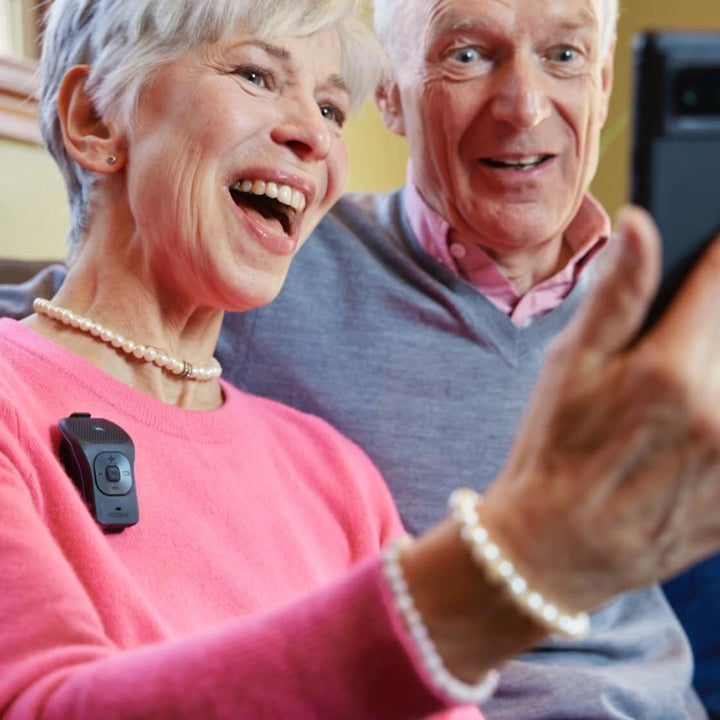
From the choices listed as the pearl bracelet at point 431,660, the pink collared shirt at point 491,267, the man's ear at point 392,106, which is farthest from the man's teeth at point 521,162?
the pearl bracelet at point 431,660

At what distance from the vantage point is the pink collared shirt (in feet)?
5.43

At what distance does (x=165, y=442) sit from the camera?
46.1 inches

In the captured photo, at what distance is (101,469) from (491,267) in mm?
793

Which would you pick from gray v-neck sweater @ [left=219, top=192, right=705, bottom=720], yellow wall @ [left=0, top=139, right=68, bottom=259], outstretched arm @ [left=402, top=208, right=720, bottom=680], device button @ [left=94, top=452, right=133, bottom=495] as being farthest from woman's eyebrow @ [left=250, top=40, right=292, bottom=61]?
outstretched arm @ [left=402, top=208, right=720, bottom=680]

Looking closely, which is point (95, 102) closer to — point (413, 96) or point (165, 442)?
point (165, 442)

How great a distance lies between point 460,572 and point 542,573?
44mm

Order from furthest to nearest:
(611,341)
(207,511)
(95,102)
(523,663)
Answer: (523,663), (95,102), (207,511), (611,341)

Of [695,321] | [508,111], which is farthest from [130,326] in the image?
[695,321]

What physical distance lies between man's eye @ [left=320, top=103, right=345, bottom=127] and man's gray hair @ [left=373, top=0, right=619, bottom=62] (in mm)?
375

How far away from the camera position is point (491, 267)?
5.43ft

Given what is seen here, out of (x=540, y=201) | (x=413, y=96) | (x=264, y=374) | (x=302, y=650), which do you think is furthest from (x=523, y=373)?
(x=302, y=650)

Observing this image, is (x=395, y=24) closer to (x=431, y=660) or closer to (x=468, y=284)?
(x=468, y=284)

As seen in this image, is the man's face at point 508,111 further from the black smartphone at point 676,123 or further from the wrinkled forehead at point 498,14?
the black smartphone at point 676,123

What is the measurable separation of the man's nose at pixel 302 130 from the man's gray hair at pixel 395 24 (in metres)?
0.48
